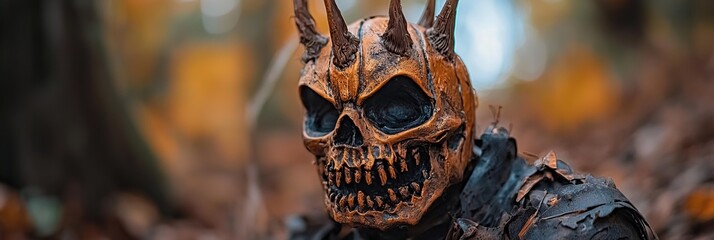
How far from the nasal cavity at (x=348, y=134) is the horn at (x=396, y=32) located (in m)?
0.21

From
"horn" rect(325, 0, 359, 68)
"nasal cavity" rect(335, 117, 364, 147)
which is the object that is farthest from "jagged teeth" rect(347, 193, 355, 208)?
"horn" rect(325, 0, 359, 68)

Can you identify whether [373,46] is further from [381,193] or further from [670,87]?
[670,87]

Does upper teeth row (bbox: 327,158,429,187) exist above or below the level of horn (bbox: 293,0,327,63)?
below

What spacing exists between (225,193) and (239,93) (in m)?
1.03

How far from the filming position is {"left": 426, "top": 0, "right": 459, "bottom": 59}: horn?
5.97ft

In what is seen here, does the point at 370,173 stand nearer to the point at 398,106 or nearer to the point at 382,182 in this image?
the point at 382,182

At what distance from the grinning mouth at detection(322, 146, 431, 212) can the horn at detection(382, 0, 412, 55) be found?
25 cm

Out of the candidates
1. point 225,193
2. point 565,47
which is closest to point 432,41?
point 225,193

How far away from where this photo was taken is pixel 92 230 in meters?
3.80

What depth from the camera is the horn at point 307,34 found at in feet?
6.23

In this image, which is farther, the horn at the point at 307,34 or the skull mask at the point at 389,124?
the horn at the point at 307,34

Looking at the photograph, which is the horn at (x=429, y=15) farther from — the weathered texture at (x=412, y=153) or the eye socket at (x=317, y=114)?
the eye socket at (x=317, y=114)

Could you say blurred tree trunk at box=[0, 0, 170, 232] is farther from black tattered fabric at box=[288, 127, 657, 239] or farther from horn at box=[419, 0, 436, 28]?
horn at box=[419, 0, 436, 28]

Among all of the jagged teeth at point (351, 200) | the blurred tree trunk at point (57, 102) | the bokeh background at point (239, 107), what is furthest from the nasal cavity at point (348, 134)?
the blurred tree trunk at point (57, 102)
